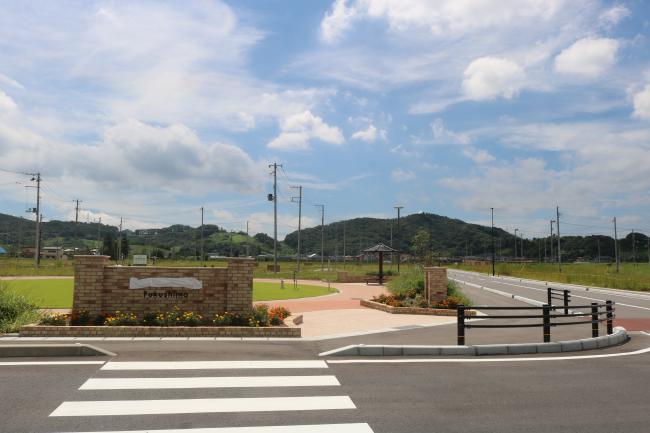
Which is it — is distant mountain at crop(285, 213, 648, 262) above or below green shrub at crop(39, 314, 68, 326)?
above

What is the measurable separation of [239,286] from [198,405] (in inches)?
306

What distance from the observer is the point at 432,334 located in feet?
44.5

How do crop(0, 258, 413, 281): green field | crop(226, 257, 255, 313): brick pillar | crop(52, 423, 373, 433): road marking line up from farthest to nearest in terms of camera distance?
crop(0, 258, 413, 281): green field, crop(226, 257, 255, 313): brick pillar, crop(52, 423, 373, 433): road marking

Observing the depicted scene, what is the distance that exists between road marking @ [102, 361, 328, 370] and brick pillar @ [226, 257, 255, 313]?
16.0 ft

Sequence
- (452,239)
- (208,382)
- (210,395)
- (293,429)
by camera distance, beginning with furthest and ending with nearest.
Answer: (452,239), (208,382), (210,395), (293,429)

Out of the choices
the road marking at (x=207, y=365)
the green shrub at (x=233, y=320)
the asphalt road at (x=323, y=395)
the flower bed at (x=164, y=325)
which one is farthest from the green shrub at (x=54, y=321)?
the road marking at (x=207, y=365)

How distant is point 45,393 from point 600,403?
7.35 metres

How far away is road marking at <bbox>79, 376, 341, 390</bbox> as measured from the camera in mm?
7759

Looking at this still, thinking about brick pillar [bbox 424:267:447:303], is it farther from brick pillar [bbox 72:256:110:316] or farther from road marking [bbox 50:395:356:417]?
road marking [bbox 50:395:356:417]

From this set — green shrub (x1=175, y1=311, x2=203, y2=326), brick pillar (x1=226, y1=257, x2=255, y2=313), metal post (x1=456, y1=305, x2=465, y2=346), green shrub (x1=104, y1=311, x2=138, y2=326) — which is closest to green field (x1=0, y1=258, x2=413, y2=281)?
brick pillar (x1=226, y1=257, x2=255, y2=313)

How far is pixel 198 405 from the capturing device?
268 inches

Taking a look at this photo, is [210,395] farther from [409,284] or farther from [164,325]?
[409,284]

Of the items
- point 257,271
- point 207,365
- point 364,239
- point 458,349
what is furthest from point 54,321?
point 364,239

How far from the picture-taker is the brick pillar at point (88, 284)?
1384cm
